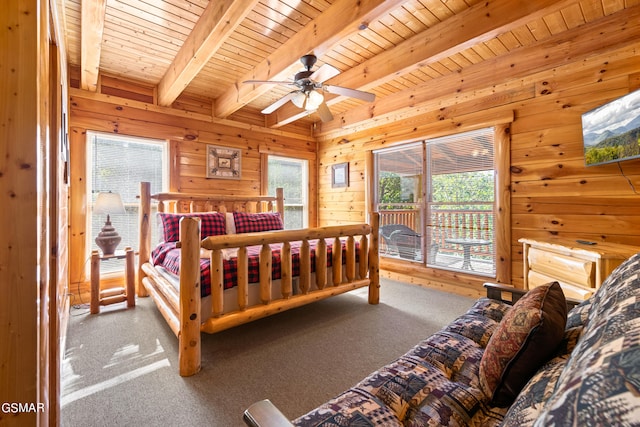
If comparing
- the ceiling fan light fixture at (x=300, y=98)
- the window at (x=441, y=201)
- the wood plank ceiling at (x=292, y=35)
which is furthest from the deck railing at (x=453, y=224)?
the ceiling fan light fixture at (x=300, y=98)

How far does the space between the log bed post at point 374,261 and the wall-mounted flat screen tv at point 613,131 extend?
1944 millimetres

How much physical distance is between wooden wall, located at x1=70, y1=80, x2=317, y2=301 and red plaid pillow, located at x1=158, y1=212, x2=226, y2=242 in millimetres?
734

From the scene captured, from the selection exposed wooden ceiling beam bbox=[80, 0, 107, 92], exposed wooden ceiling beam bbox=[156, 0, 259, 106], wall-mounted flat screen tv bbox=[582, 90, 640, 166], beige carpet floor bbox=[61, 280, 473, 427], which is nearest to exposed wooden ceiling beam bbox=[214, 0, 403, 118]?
exposed wooden ceiling beam bbox=[156, 0, 259, 106]

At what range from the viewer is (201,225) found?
312 centimetres

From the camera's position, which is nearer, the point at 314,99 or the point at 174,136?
the point at 314,99

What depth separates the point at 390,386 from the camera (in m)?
1.02

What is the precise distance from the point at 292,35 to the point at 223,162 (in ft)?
7.23

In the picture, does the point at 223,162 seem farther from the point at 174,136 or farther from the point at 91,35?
the point at 91,35

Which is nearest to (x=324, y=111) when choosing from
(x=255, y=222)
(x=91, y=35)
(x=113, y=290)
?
(x=255, y=222)

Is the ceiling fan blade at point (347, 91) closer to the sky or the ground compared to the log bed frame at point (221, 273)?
closer to the sky

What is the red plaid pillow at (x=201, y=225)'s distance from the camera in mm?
3113

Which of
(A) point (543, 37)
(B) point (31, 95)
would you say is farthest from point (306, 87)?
(A) point (543, 37)

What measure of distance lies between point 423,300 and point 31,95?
3.48 m

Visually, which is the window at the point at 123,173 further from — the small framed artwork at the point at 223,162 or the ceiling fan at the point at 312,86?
the ceiling fan at the point at 312,86
